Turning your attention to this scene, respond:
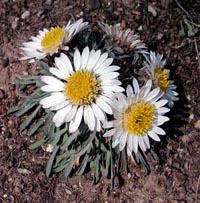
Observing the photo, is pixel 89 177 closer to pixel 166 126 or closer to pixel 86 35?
pixel 166 126

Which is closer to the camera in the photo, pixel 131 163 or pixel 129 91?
pixel 129 91

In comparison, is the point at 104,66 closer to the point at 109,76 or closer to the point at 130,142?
the point at 109,76

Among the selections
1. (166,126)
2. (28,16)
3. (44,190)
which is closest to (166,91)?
(166,126)

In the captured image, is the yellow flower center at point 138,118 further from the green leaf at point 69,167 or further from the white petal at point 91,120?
the green leaf at point 69,167

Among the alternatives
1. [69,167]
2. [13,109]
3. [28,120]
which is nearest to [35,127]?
[28,120]

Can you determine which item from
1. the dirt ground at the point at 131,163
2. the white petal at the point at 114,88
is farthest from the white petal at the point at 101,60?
the dirt ground at the point at 131,163

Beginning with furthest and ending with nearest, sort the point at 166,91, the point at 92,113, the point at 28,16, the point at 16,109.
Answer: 1. the point at 28,16
2. the point at 16,109
3. the point at 166,91
4. the point at 92,113
